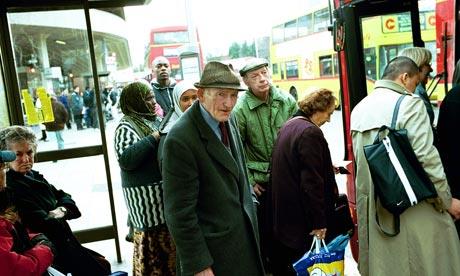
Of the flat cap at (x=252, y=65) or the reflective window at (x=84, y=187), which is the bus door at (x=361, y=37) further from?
the reflective window at (x=84, y=187)

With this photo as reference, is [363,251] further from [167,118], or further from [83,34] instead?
[83,34]

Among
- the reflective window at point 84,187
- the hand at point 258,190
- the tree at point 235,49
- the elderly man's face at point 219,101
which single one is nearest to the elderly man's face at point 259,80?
the hand at point 258,190

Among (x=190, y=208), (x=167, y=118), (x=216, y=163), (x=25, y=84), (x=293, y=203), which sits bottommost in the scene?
(x=293, y=203)

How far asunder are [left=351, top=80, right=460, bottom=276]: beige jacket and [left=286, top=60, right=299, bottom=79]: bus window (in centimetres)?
1474

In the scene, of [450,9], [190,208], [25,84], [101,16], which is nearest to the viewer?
[190,208]

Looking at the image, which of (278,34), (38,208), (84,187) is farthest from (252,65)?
(278,34)

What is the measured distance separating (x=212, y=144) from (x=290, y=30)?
15.4m

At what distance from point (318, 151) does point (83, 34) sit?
2968mm

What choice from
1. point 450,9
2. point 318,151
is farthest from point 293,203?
point 450,9

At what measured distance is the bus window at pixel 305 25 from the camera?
15.1 m

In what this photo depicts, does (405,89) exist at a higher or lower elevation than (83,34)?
lower

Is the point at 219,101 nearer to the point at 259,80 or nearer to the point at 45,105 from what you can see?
the point at 259,80

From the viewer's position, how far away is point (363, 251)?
289 cm

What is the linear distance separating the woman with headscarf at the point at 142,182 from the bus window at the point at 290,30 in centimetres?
1420
